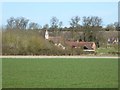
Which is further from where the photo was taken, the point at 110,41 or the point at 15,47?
the point at 110,41

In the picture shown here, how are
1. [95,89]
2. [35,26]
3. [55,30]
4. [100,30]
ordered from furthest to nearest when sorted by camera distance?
[55,30] → [100,30] → [35,26] → [95,89]

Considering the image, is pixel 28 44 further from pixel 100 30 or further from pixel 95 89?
pixel 95 89

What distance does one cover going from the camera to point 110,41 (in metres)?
99.9

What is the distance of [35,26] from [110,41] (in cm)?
2777

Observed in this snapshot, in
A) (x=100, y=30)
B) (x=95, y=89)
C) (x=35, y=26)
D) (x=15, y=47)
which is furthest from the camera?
(x=100, y=30)

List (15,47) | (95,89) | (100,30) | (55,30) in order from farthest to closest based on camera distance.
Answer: (55,30) → (100,30) → (15,47) → (95,89)

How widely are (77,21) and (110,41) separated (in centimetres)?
1389

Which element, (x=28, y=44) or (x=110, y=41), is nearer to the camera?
(x=28, y=44)

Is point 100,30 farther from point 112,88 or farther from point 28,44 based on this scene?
point 112,88

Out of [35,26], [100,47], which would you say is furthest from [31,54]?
[100,47]

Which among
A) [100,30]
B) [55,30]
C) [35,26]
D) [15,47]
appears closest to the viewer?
[15,47]

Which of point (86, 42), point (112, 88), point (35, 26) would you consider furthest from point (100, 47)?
point (112, 88)

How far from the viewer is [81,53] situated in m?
66.1

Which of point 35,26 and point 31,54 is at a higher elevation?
point 35,26
